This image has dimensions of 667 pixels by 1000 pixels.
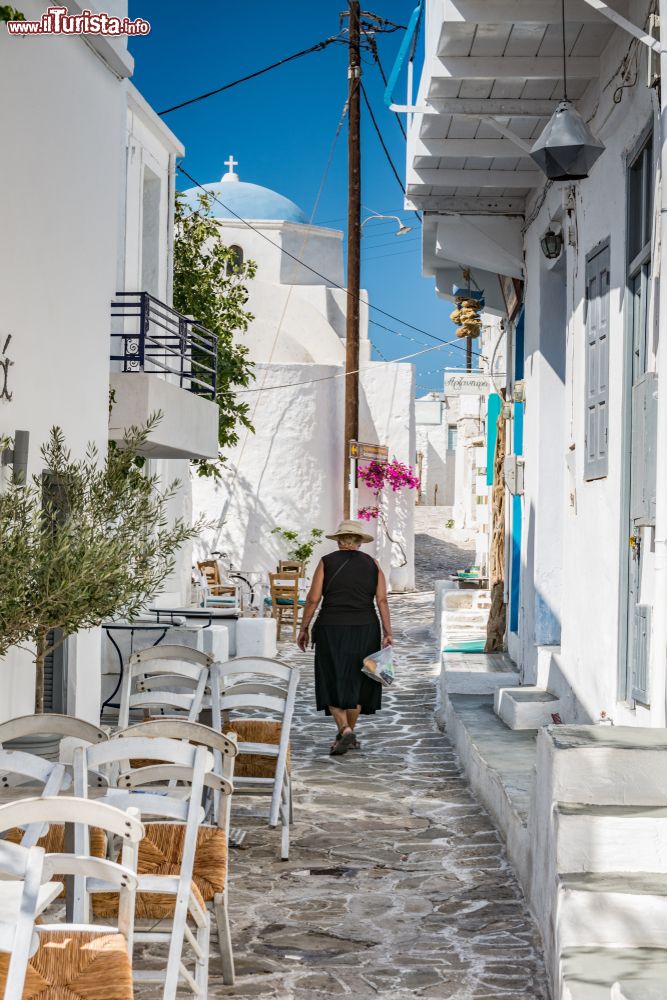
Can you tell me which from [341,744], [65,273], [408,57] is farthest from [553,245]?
[341,744]

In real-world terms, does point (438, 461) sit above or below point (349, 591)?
above

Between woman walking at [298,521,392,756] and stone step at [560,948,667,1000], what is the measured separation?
550cm

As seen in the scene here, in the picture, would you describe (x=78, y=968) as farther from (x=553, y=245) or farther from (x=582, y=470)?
(x=553, y=245)

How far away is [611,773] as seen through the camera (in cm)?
454

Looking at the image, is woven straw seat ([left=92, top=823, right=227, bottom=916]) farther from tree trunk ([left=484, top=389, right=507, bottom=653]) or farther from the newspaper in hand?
tree trunk ([left=484, top=389, right=507, bottom=653])

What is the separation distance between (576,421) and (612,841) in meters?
4.45

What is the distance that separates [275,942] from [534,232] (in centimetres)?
747

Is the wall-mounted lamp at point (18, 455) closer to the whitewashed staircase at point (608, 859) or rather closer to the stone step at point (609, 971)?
the whitewashed staircase at point (608, 859)

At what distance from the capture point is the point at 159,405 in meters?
11.7

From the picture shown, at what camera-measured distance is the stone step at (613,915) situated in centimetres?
398

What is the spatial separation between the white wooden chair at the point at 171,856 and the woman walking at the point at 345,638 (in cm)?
468

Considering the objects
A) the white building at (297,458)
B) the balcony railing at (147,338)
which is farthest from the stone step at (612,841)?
the white building at (297,458)

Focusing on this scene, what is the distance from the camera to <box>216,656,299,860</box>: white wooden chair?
6684 millimetres

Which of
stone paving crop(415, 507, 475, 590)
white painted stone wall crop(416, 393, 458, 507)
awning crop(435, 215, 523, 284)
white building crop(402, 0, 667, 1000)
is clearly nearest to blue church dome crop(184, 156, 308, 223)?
stone paving crop(415, 507, 475, 590)
